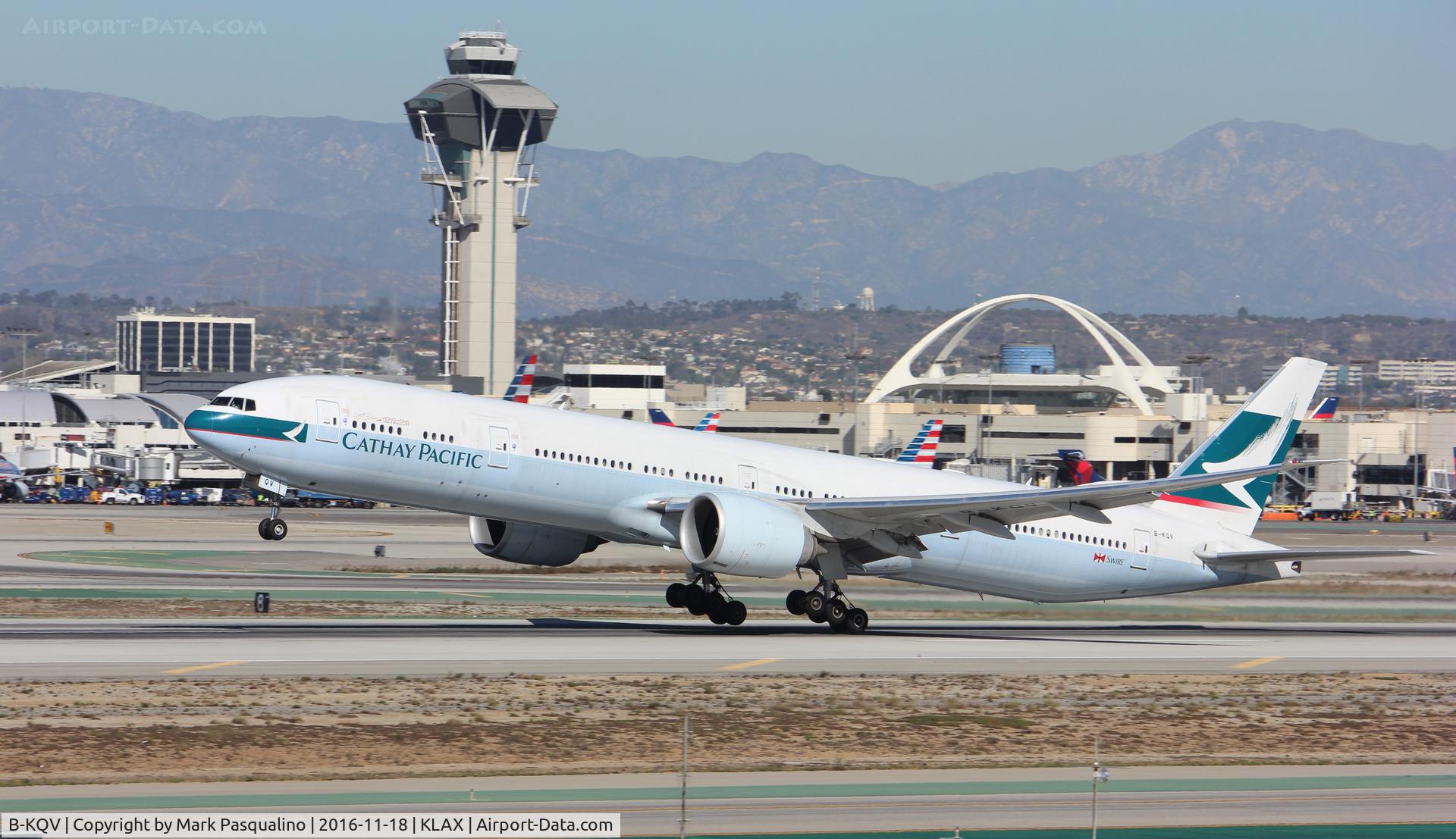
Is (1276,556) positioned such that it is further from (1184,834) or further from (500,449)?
(1184,834)

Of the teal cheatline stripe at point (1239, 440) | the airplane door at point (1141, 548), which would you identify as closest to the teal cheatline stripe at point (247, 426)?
the airplane door at point (1141, 548)

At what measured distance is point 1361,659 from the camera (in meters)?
38.1

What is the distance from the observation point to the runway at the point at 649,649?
1246 inches

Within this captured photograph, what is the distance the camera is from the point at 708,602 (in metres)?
39.9

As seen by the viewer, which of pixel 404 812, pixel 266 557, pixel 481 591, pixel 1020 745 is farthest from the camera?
pixel 266 557

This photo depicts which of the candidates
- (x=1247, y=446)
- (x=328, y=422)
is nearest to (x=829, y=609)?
(x=1247, y=446)

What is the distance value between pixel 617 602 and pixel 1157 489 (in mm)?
19844

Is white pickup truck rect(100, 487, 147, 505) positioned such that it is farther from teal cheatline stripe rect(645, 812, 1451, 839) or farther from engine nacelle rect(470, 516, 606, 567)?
teal cheatline stripe rect(645, 812, 1451, 839)

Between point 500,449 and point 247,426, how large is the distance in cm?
556

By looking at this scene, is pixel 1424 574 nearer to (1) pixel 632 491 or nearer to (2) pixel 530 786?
(1) pixel 632 491

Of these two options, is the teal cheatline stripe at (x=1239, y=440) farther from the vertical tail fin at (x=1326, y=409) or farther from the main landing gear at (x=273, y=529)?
the main landing gear at (x=273, y=529)

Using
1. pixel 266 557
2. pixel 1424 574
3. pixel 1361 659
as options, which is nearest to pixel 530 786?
pixel 1361 659

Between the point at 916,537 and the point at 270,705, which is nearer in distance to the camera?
the point at 270,705

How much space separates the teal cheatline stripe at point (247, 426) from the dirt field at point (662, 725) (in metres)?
7.04
